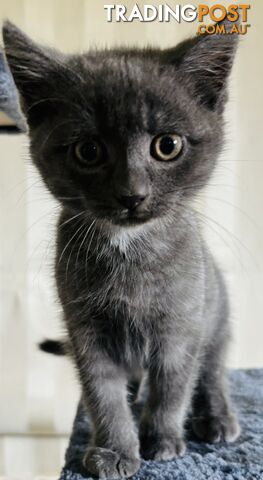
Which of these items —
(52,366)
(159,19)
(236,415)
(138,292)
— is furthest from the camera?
(52,366)

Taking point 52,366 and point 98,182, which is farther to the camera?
point 52,366

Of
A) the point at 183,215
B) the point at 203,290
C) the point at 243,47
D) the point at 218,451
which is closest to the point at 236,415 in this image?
the point at 218,451

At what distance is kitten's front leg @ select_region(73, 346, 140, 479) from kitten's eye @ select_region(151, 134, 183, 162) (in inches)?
12.8

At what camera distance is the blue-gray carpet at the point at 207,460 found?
85 cm

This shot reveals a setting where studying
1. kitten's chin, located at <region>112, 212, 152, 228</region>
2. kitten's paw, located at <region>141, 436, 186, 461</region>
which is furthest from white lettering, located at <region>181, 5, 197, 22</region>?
kitten's paw, located at <region>141, 436, 186, 461</region>

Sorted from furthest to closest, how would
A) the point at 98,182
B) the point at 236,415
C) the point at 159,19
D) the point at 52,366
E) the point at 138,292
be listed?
the point at 52,366, the point at 159,19, the point at 236,415, the point at 138,292, the point at 98,182

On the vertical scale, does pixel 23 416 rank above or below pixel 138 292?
below

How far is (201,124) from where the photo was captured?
812mm

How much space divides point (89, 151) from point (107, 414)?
42 centimetres

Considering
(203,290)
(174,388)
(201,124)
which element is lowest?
(174,388)

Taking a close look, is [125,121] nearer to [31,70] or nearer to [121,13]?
[31,70]

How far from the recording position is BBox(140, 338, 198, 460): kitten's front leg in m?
0.90

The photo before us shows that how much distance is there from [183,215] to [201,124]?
15cm

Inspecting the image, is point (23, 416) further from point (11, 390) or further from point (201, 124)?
point (201, 124)
